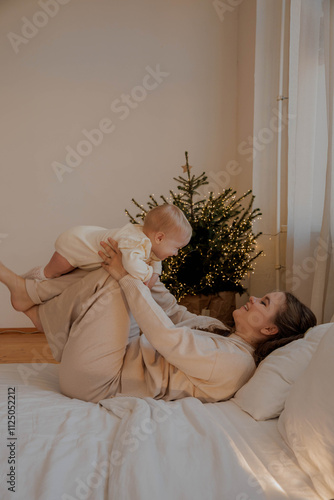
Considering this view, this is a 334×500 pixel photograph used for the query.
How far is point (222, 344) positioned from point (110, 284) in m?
0.49

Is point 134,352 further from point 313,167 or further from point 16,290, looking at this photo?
point 313,167

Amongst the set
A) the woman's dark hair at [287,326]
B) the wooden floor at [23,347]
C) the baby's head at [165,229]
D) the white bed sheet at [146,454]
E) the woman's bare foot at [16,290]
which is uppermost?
the baby's head at [165,229]

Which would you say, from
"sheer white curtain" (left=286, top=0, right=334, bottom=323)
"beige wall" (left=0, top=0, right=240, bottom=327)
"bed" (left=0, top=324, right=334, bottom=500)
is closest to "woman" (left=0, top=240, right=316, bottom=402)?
"bed" (left=0, top=324, right=334, bottom=500)

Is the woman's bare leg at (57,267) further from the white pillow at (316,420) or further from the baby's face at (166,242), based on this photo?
the white pillow at (316,420)

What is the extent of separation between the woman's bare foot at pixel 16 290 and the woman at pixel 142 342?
14cm

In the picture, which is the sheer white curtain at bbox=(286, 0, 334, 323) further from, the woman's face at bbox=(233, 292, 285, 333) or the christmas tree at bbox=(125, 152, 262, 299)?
the woman's face at bbox=(233, 292, 285, 333)

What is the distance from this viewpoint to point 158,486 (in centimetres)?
115

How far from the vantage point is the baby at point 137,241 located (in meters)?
2.02

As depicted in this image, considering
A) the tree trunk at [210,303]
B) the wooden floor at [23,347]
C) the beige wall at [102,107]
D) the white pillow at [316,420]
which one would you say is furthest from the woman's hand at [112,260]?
the beige wall at [102,107]

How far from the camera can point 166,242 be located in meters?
2.08

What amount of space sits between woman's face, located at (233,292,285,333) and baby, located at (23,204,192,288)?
A: 0.42 metres

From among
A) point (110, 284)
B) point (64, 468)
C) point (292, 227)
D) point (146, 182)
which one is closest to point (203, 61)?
point (146, 182)

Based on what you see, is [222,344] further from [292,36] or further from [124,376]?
[292,36]

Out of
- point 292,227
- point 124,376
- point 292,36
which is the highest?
point 292,36
